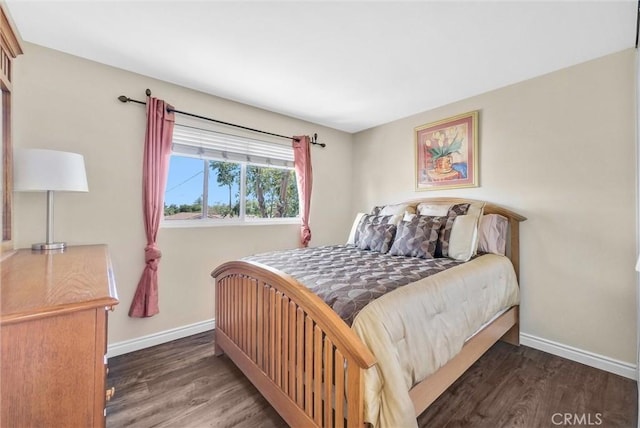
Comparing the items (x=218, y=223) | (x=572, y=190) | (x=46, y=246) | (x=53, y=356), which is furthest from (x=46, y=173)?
(x=572, y=190)

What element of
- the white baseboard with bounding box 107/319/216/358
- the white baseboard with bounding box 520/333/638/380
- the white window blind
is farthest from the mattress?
the white window blind

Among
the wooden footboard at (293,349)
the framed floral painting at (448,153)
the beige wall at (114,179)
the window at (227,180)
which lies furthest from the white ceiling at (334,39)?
the wooden footboard at (293,349)

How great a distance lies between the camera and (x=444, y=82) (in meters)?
2.46

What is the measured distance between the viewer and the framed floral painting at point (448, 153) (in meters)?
2.75

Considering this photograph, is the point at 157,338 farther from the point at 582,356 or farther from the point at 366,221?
the point at 582,356

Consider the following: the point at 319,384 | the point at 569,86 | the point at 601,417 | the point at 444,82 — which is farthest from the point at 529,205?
the point at 319,384

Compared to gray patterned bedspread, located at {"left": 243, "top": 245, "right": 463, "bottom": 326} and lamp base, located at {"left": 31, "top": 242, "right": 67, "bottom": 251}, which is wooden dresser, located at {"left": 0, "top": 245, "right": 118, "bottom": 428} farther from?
lamp base, located at {"left": 31, "top": 242, "right": 67, "bottom": 251}

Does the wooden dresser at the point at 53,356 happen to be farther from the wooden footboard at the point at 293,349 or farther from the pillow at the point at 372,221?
the pillow at the point at 372,221

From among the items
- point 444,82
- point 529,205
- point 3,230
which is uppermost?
point 444,82

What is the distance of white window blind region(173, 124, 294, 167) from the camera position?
8.48 feet

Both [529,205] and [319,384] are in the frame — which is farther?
[529,205]

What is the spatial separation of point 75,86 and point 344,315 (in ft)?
8.46

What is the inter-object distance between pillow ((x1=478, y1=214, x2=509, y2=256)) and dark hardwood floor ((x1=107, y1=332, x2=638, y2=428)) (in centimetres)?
87

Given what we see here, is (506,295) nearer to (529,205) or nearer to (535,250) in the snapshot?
(535,250)
